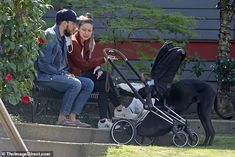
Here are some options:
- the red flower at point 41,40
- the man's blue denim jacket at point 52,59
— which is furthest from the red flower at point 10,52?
the man's blue denim jacket at point 52,59

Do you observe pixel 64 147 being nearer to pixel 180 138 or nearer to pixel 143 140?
pixel 143 140

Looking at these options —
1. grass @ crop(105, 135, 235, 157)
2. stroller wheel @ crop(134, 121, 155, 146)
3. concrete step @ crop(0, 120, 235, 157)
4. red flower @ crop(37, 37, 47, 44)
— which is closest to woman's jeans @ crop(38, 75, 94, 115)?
concrete step @ crop(0, 120, 235, 157)

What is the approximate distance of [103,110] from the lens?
951cm

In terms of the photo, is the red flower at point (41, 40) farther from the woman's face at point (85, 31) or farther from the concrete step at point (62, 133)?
the concrete step at point (62, 133)

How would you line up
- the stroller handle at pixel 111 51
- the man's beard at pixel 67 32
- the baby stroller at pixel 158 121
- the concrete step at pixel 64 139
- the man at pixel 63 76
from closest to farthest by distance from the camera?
1. the concrete step at pixel 64 139
2. the baby stroller at pixel 158 121
3. the man at pixel 63 76
4. the stroller handle at pixel 111 51
5. the man's beard at pixel 67 32

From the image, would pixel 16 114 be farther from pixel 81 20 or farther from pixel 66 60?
pixel 81 20

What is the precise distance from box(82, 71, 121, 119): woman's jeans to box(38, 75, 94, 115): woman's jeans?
1.18 feet

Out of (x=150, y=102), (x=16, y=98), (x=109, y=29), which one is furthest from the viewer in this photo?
(x=109, y=29)

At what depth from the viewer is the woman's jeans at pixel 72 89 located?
29.3ft

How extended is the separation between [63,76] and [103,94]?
819 millimetres

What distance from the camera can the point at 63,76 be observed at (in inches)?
353

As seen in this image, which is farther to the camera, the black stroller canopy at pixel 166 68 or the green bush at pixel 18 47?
the black stroller canopy at pixel 166 68

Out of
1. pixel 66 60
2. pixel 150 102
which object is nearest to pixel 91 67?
pixel 66 60

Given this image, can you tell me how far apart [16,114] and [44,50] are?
1.09 metres
